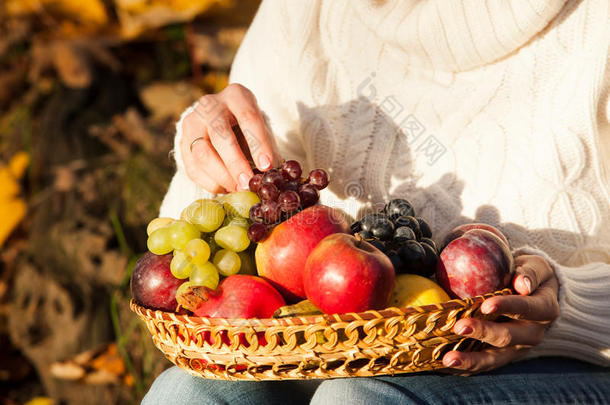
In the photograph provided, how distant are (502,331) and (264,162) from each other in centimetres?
49

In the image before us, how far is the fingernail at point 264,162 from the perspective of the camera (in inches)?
38.2

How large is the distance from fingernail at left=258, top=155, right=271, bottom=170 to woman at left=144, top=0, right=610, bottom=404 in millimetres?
24

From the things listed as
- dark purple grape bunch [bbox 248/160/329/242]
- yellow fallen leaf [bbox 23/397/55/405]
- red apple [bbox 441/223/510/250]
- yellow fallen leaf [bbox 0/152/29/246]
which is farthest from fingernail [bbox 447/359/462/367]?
yellow fallen leaf [bbox 0/152/29/246]

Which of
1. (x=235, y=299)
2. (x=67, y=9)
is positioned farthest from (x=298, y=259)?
(x=67, y=9)

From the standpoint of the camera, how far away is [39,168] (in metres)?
2.48

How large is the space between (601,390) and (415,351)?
418 mm

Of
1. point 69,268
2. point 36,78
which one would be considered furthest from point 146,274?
point 36,78

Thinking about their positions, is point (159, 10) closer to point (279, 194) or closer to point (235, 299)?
point (279, 194)

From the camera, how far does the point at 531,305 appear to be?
813 mm

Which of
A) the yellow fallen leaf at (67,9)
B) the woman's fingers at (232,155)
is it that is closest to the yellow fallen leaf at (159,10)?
the yellow fallen leaf at (67,9)

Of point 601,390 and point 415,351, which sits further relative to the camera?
point 601,390

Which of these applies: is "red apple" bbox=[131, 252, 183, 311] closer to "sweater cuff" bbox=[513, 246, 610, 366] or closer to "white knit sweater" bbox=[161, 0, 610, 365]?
"white knit sweater" bbox=[161, 0, 610, 365]

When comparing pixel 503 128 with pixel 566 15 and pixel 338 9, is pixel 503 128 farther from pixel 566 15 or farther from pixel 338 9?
pixel 338 9

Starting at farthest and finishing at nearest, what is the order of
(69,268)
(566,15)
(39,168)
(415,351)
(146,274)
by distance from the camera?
(39,168) < (69,268) < (566,15) < (146,274) < (415,351)
